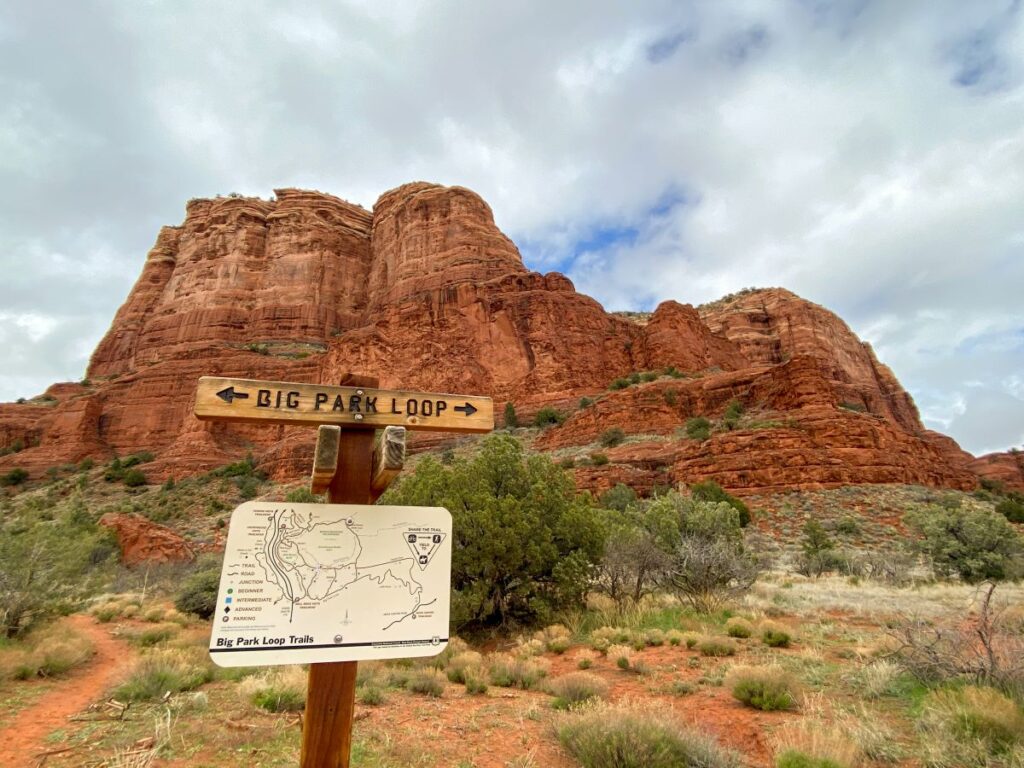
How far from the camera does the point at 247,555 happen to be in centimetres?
260

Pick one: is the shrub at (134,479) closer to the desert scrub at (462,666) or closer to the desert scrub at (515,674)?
the desert scrub at (462,666)

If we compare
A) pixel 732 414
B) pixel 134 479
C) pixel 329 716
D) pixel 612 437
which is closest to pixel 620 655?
pixel 329 716

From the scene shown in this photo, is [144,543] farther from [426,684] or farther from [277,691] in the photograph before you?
[426,684]

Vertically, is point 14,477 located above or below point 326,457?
above

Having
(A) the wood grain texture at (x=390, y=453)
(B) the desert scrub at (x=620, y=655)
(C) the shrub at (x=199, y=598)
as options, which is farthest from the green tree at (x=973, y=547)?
(C) the shrub at (x=199, y=598)

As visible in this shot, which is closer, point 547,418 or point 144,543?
point 144,543

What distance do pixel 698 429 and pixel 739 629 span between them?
2647 cm

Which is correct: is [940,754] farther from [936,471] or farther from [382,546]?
[936,471]

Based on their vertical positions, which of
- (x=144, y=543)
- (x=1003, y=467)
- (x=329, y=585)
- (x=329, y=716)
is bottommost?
(x=329, y=716)

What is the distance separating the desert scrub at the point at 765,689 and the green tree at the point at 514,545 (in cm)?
469

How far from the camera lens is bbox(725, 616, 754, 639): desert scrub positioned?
7.83m

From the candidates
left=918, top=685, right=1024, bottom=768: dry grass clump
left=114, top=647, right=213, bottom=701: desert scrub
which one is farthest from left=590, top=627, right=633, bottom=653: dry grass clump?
left=114, top=647, right=213, bottom=701: desert scrub

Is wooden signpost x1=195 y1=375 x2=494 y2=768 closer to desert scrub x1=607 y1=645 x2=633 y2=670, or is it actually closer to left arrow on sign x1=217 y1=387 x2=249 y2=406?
left arrow on sign x1=217 y1=387 x2=249 y2=406

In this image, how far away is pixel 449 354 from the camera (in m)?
49.8
